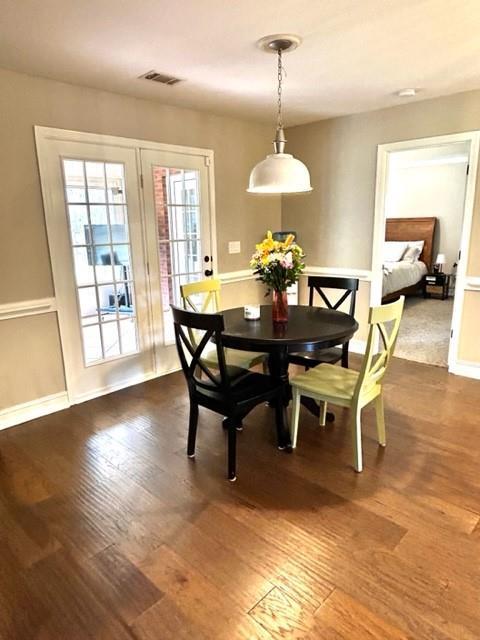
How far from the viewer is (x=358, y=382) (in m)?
2.32

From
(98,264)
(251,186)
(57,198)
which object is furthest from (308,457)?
(57,198)

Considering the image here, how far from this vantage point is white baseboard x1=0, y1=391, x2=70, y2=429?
306 cm

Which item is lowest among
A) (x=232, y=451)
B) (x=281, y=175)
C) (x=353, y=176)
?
(x=232, y=451)

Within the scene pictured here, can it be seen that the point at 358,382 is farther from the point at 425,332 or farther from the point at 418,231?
the point at 418,231

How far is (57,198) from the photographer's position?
3109 millimetres

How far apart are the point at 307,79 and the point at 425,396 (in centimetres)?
267

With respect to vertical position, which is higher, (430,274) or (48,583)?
(430,274)

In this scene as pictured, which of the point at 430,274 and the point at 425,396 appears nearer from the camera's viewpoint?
the point at 425,396

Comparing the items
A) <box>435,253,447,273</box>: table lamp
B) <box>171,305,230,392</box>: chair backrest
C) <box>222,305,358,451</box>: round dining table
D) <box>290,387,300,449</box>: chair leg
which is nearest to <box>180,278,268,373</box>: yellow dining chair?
<box>222,305,358,451</box>: round dining table

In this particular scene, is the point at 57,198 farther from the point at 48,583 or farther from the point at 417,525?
the point at 417,525

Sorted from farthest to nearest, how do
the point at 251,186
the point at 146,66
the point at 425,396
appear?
the point at 425,396
the point at 146,66
the point at 251,186

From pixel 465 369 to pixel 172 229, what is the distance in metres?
3.08

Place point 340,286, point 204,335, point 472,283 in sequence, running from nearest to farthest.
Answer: point 204,335, point 340,286, point 472,283

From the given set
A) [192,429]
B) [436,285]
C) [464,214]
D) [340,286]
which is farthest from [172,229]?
[436,285]
